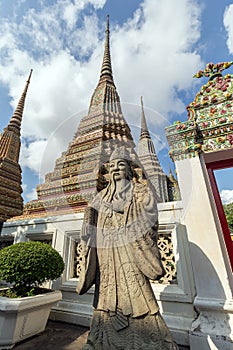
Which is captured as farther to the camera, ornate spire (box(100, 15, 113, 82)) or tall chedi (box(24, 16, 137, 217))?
ornate spire (box(100, 15, 113, 82))

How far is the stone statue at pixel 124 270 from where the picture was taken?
6.03ft

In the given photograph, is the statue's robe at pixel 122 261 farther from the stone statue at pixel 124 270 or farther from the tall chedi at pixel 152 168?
the tall chedi at pixel 152 168

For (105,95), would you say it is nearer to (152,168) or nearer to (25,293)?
(152,168)

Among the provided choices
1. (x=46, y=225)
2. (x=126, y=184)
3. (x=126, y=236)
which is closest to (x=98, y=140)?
(x=46, y=225)

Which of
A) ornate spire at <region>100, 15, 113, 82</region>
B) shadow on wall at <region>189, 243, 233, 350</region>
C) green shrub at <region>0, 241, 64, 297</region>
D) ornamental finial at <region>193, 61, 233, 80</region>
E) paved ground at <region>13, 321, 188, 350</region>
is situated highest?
ornate spire at <region>100, 15, 113, 82</region>

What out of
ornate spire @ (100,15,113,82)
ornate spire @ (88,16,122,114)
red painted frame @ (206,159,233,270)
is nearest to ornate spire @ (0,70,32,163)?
ornate spire @ (88,16,122,114)

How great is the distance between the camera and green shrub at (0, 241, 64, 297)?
110 inches

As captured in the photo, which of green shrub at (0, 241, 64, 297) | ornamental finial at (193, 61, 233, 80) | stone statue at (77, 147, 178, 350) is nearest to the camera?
stone statue at (77, 147, 178, 350)

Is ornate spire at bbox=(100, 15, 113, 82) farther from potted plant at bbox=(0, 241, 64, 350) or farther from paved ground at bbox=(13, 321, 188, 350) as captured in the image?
paved ground at bbox=(13, 321, 188, 350)

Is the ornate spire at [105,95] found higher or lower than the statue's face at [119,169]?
higher

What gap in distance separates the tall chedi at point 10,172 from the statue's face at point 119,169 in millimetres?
5470

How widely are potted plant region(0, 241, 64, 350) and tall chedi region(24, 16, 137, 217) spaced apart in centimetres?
162

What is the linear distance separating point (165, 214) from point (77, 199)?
2.52 meters

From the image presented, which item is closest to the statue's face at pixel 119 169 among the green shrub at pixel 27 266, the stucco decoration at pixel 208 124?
the stucco decoration at pixel 208 124
